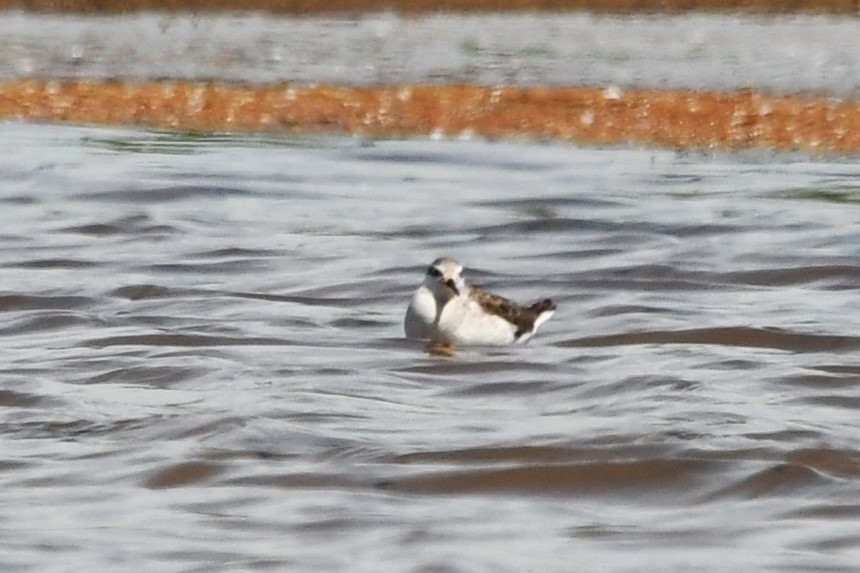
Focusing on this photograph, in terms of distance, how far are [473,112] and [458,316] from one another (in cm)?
1464

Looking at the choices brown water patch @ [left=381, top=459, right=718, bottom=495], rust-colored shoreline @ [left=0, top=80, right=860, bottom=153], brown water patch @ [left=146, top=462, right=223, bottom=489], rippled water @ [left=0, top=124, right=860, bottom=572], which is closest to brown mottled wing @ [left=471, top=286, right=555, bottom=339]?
rippled water @ [left=0, top=124, right=860, bottom=572]

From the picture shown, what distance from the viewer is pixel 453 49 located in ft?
121

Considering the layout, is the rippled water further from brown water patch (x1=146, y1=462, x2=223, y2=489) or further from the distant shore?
the distant shore

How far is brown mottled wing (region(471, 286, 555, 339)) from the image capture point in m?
12.0

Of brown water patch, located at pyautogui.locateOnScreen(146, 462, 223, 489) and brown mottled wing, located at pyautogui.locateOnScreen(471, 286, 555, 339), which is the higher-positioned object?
brown water patch, located at pyautogui.locateOnScreen(146, 462, 223, 489)

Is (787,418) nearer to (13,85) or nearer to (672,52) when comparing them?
(13,85)

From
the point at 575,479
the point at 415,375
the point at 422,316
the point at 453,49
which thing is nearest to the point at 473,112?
the point at 453,49

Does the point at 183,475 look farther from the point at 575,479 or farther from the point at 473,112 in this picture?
the point at 473,112

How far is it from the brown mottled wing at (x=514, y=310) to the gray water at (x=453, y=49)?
16.4 m

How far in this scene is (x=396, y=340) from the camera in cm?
1215

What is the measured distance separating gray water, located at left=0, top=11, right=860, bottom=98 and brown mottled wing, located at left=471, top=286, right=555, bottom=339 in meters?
16.4

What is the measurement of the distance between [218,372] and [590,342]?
229 cm

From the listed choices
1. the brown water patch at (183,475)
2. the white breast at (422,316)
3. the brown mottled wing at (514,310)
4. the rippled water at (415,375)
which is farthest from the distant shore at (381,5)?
the brown water patch at (183,475)

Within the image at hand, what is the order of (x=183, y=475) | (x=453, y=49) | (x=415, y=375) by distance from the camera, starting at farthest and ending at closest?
(x=453, y=49), (x=415, y=375), (x=183, y=475)
